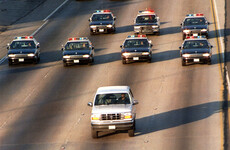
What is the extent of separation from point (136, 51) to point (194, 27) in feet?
31.0

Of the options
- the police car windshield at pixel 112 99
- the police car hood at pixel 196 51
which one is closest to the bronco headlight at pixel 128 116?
the police car windshield at pixel 112 99

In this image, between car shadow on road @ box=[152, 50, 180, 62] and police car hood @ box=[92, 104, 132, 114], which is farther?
car shadow on road @ box=[152, 50, 180, 62]

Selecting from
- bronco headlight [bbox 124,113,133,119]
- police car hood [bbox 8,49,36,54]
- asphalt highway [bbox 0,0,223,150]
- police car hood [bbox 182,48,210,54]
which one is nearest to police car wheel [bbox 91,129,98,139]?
asphalt highway [bbox 0,0,223,150]

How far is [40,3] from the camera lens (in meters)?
75.3

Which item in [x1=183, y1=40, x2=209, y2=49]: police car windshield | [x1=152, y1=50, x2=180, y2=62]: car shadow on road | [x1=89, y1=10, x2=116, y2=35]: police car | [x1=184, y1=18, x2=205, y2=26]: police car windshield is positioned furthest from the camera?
[x1=89, y1=10, x2=116, y2=35]: police car

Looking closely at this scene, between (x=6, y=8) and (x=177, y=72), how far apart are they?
103 ft

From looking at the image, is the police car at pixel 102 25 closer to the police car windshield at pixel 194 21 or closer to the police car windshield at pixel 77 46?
the police car windshield at pixel 194 21

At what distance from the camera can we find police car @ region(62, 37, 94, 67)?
45.6m

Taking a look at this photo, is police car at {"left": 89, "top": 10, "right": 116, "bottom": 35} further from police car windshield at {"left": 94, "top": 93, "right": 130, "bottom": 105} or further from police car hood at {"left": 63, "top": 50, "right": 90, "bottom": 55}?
police car windshield at {"left": 94, "top": 93, "right": 130, "bottom": 105}

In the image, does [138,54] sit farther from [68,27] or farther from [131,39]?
[68,27]

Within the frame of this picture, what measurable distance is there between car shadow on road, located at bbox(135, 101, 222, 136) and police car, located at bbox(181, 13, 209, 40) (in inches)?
764

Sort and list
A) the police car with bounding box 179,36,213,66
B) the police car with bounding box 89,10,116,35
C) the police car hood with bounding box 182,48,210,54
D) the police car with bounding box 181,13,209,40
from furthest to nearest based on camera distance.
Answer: the police car with bounding box 89,10,116,35 → the police car with bounding box 181,13,209,40 → the police car hood with bounding box 182,48,210,54 → the police car with bounding box 179,36,213,66

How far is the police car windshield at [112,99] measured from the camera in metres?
29.5

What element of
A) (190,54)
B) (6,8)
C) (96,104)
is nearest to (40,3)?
(6,8)
